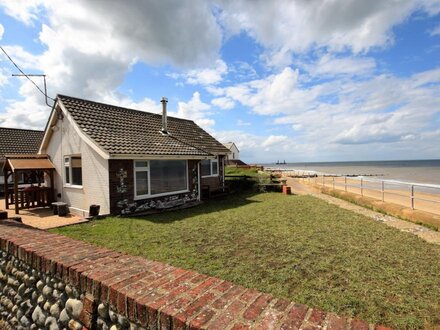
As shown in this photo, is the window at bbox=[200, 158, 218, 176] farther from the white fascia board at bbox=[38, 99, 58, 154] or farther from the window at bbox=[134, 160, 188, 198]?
the white fascia board at bbox=[38, 99, 58, 154]

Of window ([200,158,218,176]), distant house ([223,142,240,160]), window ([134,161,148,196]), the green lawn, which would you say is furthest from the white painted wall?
distant house ([223,142,240,160])

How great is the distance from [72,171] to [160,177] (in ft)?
13.8

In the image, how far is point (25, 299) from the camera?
3777 mm

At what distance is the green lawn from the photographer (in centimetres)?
399

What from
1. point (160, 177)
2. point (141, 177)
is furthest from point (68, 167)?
point (160, 177)

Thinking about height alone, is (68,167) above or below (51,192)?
above

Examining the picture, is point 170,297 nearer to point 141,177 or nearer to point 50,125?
point 141,177

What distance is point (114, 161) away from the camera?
33.9 ft

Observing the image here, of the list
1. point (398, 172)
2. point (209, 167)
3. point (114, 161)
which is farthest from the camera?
point (398, 172)

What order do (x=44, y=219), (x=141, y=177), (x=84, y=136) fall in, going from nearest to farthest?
(x=44, y=219)
(x=84, y=136)
(x=141, y=177)

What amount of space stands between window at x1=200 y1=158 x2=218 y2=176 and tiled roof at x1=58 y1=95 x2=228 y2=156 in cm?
235

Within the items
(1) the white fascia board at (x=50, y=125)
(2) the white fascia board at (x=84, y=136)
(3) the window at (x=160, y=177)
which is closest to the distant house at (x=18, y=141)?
(1) the white fascia board at (x=50, y=125)

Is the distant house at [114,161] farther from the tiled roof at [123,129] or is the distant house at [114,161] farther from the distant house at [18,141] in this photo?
the distant house at [18,141]

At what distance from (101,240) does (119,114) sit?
912 cm
